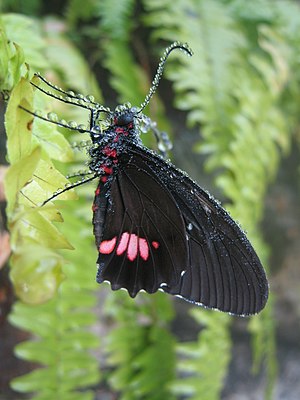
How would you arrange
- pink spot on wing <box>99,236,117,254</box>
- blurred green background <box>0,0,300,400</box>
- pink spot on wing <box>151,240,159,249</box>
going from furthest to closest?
1. blurred green background <box>0,0,300,400</box>
2. pink spot on wing <box>151,240,159,249</box>
3. pink spot on wing <box>99,236,117,254</box>

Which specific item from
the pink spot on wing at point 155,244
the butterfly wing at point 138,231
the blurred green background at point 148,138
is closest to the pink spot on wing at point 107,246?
the butterfly wing at point 138,231

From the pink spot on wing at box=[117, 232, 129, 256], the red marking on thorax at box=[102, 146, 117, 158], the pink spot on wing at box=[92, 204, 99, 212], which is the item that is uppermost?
the red marking on thorax at box=[102, 146, 117, 158]

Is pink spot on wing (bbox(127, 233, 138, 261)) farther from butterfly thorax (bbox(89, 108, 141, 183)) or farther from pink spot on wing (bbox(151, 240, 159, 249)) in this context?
butterfly thorax (bbox(89, 108, 141, 183))

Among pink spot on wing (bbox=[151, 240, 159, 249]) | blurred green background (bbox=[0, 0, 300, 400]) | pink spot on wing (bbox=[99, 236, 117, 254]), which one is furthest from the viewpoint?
blurred green background (bbox=[0, 0, 300, 400])

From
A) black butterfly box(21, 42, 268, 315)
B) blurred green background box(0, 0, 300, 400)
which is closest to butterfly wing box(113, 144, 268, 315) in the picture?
black butterfly box(21, 42, 268, 315)

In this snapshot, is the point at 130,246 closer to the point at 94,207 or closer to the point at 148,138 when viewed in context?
the point at 94,207

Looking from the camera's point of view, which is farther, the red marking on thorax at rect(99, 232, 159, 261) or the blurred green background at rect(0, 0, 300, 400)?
the blurred green background at rect(0, 0, 300, 400)

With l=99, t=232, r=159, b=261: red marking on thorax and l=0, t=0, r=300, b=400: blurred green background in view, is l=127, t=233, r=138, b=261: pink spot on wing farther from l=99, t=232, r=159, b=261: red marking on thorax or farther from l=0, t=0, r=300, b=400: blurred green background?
l=0, t=0, r=300, b=400: blurred green background

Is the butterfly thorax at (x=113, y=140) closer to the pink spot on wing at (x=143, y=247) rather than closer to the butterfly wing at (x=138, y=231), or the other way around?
the butterfly wing at (x=138, y=231)

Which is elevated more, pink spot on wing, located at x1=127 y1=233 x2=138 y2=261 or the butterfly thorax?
the butterfly thorax

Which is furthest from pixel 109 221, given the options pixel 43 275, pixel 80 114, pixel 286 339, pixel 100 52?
pixel 286 339

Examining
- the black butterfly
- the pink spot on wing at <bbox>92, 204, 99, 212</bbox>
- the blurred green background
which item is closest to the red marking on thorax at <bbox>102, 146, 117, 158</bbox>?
the black butterfly
